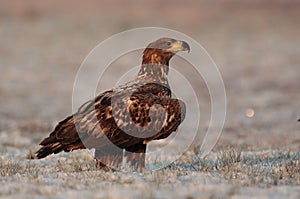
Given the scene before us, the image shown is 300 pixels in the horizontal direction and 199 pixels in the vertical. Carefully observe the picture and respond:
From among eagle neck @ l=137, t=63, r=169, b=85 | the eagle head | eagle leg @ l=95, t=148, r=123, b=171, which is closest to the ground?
eagle leg @ l=95, t=148, r=123, b=171

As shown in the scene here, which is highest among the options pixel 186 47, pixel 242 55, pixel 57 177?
pixel 242 55

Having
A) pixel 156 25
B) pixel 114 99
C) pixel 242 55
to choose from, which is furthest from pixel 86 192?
pixel 156 25

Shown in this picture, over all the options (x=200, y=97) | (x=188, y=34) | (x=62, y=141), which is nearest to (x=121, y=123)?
(x=62, y=141)

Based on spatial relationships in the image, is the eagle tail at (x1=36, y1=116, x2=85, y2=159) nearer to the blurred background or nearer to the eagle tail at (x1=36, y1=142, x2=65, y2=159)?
the eagle tail at (x1=36, y1=142, x2=65, y2=159)

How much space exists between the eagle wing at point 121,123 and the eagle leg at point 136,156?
213mm

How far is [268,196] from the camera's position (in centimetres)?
698

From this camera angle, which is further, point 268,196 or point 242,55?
point 242,55

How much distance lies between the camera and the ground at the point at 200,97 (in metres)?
7.72

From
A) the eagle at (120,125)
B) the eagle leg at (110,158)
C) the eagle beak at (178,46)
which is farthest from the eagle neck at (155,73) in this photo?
the eagle leg at (110,158)

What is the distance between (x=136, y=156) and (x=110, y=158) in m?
0.39

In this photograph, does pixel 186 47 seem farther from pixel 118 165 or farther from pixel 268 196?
pixel 268 196

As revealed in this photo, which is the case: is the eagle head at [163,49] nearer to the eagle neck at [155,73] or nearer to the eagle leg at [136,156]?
the eagle neck at [155,73]

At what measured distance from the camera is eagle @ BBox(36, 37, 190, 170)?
340 inches

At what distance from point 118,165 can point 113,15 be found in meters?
44.9
